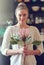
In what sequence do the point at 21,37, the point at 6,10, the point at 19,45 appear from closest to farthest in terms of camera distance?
the point at 21,37, the point at 19,45, the point at 6,10

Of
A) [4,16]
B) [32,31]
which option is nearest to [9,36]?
[32,31]

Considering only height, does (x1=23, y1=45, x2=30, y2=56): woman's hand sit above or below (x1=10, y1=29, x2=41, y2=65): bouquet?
below

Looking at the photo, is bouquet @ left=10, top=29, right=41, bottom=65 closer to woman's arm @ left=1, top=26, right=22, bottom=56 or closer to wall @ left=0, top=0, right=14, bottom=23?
woman's arm @ left=1, top=26, right=22, bottom=56

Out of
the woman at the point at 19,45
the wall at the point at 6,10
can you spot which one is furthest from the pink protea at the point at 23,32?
the wall at the point at 6,10

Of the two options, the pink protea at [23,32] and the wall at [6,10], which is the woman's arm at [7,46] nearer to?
the pink protea at [23,32]

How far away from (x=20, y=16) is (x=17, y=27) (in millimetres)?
113

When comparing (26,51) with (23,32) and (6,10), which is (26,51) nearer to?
(23,32)

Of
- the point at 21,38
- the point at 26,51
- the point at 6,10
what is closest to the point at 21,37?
the point at 21,38

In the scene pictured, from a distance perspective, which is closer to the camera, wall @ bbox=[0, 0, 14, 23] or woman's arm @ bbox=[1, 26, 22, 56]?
woman's arm @ bbox=[1, 26, 22, 56]

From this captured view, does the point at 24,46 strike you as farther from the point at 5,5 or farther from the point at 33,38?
the point at 5,5

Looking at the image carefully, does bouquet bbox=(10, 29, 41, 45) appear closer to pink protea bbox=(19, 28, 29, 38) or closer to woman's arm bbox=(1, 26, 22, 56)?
pink protea bbox=(19, 28, 29, 38)

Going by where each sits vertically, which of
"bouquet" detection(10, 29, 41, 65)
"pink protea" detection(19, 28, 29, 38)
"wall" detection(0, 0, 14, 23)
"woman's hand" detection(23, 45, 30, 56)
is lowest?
"woman's hand" detection(23, 45, 30, 56)

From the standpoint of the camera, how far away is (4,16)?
196 cm

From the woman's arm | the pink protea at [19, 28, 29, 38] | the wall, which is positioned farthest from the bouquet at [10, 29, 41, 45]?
the wall
